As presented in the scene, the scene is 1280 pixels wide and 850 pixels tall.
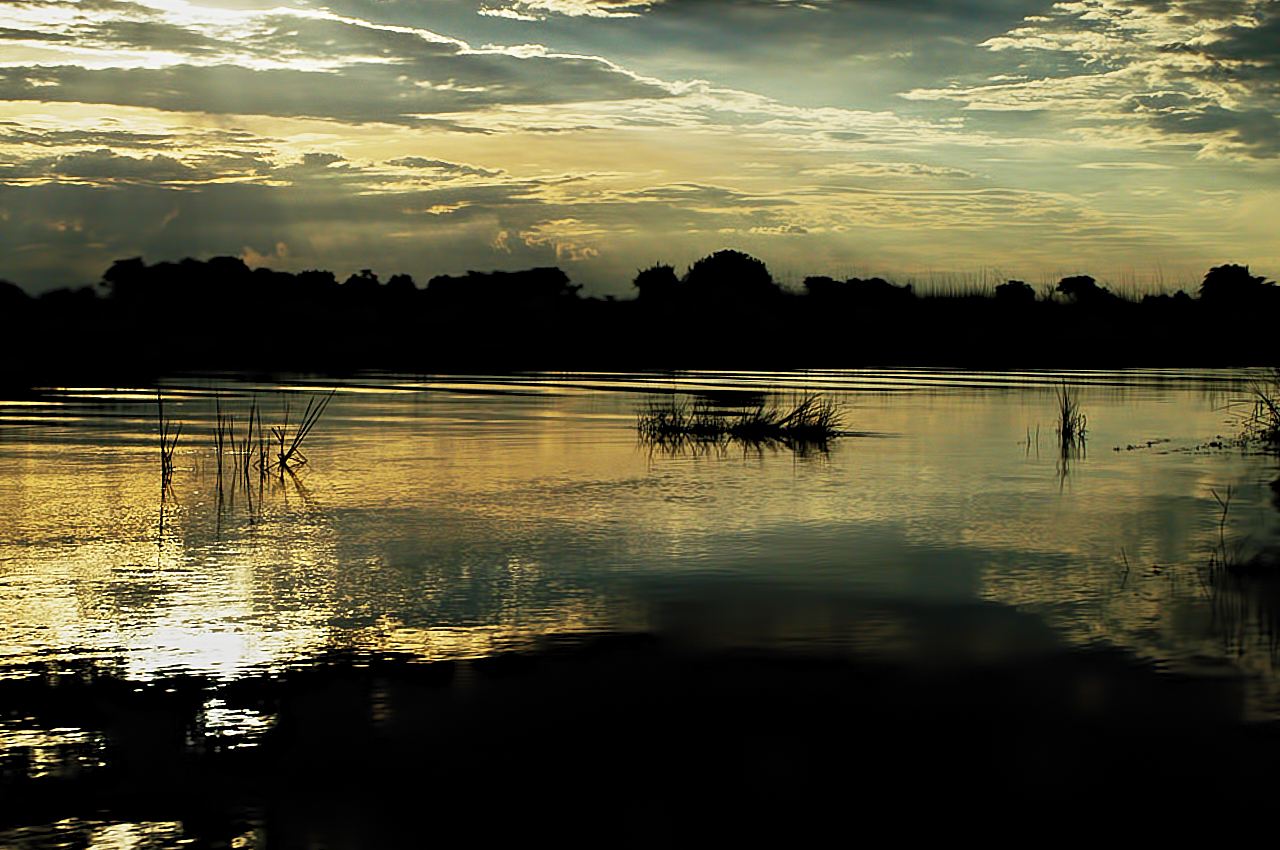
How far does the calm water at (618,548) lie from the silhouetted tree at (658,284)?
220 ft

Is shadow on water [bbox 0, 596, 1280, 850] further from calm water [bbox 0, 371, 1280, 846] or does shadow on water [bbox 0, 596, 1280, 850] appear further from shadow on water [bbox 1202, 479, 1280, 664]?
shadow on water [bbox 1202, 479, 1280, 664]

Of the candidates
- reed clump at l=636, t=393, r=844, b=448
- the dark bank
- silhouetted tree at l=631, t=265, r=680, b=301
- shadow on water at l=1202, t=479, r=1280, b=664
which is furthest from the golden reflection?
silhouetted tree at l=631, t=265, r=680, b=301

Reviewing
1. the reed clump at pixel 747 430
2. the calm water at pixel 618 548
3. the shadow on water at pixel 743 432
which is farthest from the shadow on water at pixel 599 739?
the reed clump at pixel 747 430

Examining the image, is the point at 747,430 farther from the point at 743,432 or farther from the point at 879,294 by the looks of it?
the point at 879,294

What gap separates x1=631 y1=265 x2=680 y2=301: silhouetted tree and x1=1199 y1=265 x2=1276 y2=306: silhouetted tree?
36063mm

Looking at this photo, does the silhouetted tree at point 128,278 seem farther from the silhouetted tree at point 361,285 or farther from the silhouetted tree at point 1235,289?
the silhouetted tree at point 1235,289

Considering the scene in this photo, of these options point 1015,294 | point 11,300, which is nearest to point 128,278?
point 11,300

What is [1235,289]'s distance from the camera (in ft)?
295

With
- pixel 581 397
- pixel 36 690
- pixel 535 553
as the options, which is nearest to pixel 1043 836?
pixel 36 690

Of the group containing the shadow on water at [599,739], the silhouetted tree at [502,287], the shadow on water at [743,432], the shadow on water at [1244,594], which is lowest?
the shadow on water at [599,739]

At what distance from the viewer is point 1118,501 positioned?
16.2 metres

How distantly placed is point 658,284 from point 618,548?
8226 centimetres

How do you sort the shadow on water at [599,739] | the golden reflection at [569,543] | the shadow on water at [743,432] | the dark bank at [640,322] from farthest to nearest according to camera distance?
the dark bank at [640,322] < the shadow on water at [743,432] < the golden reflection at [569,543] < the shadow on water at [599,739]

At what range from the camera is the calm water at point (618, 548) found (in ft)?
29.3
